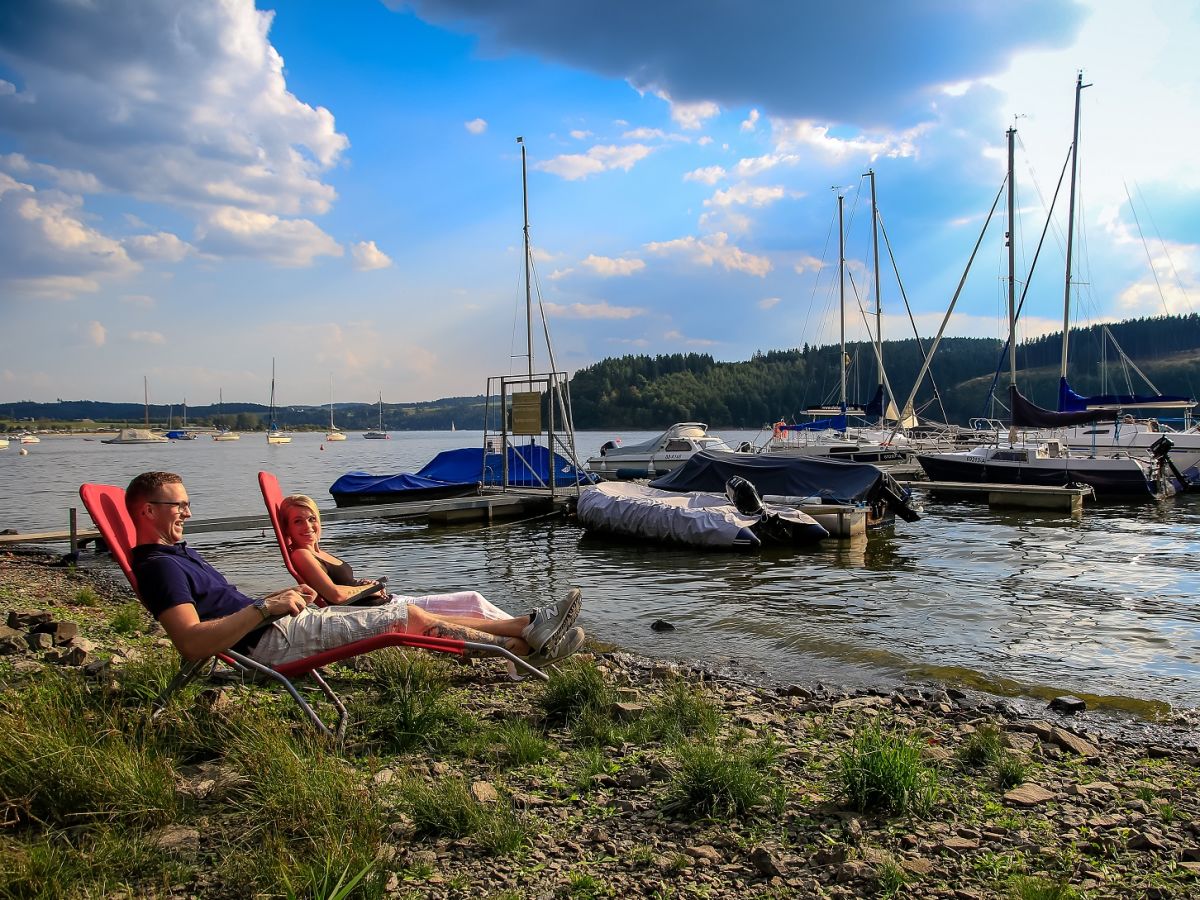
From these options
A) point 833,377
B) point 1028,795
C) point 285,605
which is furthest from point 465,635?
point 833,377

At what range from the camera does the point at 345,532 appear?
2202 cm

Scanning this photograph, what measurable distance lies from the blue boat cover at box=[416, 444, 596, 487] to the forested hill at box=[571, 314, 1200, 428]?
284 feet

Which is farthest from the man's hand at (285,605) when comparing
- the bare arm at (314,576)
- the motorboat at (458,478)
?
the motorboat at (458,478)

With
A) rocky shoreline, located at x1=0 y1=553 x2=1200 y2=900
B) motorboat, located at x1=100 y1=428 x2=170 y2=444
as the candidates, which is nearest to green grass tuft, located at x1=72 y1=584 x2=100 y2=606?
rocky shoreline, located at x1=0 y1=553 x2=1200 y2=900

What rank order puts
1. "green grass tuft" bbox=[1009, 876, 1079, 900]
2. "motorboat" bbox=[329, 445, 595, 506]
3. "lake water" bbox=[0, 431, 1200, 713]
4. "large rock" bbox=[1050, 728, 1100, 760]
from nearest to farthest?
1. "green grass tuft" bbox=[1009, 876, 1079, 900]
2. "large rock" bbox=[1050, 728, 1100, 760]
3. "lake water" bbox=[0, 431, 1200, 713]
4. "motorboat" bbox=[329, 445, 595, 506]

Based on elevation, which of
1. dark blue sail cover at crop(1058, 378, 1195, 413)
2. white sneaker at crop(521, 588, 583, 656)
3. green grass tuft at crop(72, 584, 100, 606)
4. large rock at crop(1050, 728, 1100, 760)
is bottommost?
green grass tuft at crop(72, 584, 100, 606)

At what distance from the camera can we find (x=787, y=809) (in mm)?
4031

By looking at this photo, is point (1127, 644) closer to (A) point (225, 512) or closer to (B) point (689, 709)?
(B) point (689, 709)

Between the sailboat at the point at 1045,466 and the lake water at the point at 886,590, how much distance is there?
125 inches

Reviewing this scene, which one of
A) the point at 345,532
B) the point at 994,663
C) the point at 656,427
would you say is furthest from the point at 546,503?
the point at 656,427

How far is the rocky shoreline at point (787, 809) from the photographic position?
3.36 metres

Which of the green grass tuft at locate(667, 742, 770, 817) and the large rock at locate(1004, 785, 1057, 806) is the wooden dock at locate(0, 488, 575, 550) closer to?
the green grass tuft at locate(667, 742, 770, 817)

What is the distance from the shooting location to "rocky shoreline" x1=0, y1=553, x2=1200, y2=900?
336cm

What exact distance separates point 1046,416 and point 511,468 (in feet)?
62.1
